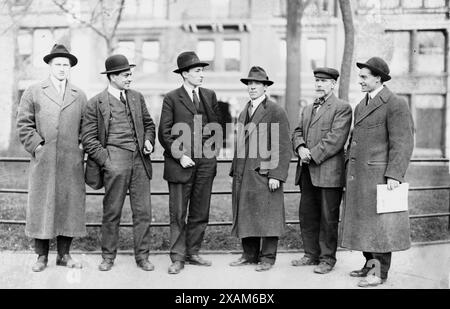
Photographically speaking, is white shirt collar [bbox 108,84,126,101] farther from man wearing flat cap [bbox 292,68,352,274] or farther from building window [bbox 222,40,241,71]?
building window [bbox 222,40,241,71]

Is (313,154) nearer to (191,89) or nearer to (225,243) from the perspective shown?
(191,89)

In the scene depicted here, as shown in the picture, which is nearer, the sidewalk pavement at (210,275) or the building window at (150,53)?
the sidewalk pavement at (210,275)

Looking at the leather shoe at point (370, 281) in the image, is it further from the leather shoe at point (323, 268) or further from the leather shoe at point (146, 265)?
the leather shoe at point (146, 265)

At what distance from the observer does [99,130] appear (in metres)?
5.39

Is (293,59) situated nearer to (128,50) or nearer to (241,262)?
(241,262)

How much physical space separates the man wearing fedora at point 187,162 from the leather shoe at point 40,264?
1.35 meters

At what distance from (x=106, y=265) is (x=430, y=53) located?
2327 centimetres

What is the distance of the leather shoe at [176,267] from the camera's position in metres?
5.34

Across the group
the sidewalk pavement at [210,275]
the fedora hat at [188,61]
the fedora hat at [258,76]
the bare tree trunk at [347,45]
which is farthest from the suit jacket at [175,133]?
the bare tree trunk at [347,45]

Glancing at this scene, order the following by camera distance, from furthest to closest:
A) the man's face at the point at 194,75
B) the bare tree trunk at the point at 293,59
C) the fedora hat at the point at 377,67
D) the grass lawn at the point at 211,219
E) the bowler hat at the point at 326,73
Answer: the bare tree trunk at the point at 293,59 → the grass lawn at the point at 211,219 → the man's face at the point at 194,75 → the bowler hat at the point at 326,73 → the fedora hat at the point at 377,67

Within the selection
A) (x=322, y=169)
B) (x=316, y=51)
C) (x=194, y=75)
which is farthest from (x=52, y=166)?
(x=316, y=51)

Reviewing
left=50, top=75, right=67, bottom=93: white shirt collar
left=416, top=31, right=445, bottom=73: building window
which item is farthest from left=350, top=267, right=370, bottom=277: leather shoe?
left=416, top=31, right=445, bottom=73: building window

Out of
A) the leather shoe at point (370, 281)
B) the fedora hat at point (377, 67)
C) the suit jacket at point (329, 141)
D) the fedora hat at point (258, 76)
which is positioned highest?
the fedora hat at point (377, 67)

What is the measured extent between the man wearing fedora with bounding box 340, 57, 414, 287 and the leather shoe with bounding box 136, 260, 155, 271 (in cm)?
206
